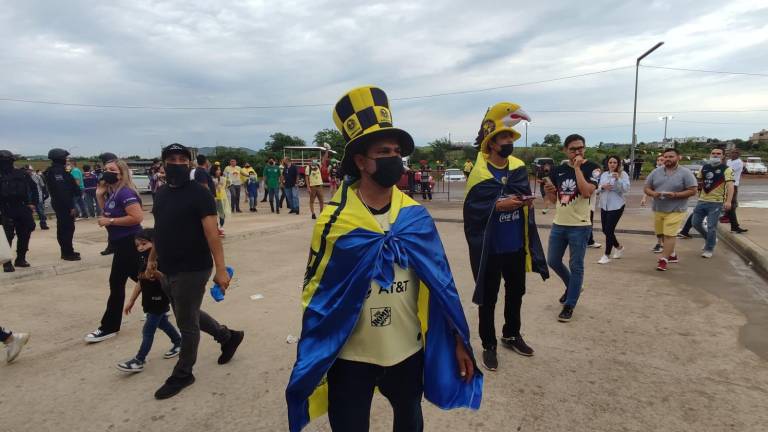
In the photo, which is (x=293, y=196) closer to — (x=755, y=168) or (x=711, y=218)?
(x=711, y=218)

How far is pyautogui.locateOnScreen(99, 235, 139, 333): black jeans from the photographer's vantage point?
4.18 m

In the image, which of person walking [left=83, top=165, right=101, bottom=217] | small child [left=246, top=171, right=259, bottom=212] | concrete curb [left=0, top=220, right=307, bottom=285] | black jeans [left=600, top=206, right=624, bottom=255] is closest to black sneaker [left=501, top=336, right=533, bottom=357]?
black jeans [left=600, top=206, right=624, bottom=255]

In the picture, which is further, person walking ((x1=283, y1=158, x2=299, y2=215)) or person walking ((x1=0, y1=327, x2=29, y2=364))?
person walking ((x1=283, y1=158, x2=299, y2=215))

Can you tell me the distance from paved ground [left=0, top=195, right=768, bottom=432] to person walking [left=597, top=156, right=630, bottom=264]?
1.02 meters

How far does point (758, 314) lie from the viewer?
15.3 feet

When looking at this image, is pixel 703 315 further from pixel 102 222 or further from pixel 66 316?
pixel 66 316

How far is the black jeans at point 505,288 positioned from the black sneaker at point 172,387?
2.46 meters

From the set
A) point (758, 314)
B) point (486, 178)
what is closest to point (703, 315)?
point (758, 314)

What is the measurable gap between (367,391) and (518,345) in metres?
2.31

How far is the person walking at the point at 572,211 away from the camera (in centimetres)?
447

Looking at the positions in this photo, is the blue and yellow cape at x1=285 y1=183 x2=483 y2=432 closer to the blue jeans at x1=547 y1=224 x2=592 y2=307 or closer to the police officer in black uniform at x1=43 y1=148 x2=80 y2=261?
the blue jeans at x1=547 y1=224 x2=592 y2=307

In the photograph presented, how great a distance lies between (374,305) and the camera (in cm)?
193

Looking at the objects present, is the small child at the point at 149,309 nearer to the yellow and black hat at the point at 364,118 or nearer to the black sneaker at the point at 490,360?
the yellow and black hat at the point at 364,118

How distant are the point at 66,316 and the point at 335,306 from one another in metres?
4.73
